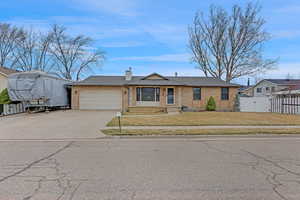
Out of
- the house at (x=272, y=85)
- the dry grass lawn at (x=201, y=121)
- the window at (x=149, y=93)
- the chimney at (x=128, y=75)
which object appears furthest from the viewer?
the house at (x=272, y=85)

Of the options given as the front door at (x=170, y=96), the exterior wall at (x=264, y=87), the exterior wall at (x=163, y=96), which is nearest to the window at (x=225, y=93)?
the exterior wall at (x=163, y=96)

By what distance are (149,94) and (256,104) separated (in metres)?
12.1

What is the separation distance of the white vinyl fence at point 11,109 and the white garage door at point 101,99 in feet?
17.9

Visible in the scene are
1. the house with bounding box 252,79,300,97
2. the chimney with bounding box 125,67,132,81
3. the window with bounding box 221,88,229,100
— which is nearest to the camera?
the window with bounding box 221,88,229,100

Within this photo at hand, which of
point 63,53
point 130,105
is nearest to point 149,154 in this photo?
point 130,105

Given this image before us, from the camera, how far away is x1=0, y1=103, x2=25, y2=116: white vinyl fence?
19.3 meters

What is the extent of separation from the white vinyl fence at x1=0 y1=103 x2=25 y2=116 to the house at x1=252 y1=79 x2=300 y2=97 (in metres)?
39.9

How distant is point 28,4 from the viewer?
17.3 m

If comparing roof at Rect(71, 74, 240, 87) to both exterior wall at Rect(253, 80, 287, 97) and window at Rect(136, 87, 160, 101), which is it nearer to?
window at Rect(136, 87, 160, 101)

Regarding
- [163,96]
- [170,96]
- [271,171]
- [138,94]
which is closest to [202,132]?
[271,171]

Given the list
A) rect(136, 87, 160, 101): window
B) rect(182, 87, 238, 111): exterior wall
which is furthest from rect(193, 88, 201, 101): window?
rect(136, 87, 160, 101): window

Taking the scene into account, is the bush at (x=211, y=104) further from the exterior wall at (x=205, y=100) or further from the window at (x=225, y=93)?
the window at (x=225, y=93)

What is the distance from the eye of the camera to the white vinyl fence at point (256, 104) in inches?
1012

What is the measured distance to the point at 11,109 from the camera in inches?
812
